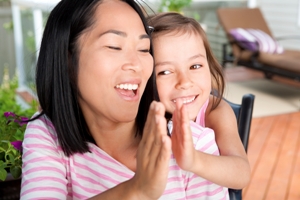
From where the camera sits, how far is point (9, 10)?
5723 mm

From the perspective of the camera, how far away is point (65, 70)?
1140 mm

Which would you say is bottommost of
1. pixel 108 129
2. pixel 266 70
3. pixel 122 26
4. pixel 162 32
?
pixel 266 70

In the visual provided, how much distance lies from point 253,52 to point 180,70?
485 cm

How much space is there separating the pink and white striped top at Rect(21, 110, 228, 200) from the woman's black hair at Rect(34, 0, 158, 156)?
3cm

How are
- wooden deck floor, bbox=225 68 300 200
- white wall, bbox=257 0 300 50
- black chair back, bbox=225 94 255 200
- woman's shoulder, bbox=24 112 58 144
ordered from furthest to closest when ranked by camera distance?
white wall, bbox=257 0 300 50 → wooden deck floor, bbox=225 68 300 200 → black chair back, bbox=225 94 255 200 → woman's shoulder, bbox=24 112 58 144

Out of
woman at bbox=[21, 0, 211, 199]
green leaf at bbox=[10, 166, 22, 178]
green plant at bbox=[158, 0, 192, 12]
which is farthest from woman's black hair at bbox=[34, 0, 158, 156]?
green plant at bbox=[158, 0, 192, 12]

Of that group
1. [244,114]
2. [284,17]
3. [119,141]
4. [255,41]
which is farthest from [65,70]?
[284,17]

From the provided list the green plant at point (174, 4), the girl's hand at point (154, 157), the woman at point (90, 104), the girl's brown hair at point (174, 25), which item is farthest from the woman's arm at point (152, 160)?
the green plant at point (174, 4)

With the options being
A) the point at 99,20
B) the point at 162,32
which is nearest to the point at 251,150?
the point at 162,32

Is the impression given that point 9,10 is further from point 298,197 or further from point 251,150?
point 298,197

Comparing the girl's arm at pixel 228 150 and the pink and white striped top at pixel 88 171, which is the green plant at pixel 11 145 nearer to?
the pink and white striped top at pixel 88 171

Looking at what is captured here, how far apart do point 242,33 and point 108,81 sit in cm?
545

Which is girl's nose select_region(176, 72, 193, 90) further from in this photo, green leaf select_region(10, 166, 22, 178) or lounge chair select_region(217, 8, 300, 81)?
lounge chair select_region(217, 8, 300, 81)

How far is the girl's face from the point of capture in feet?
4.48
